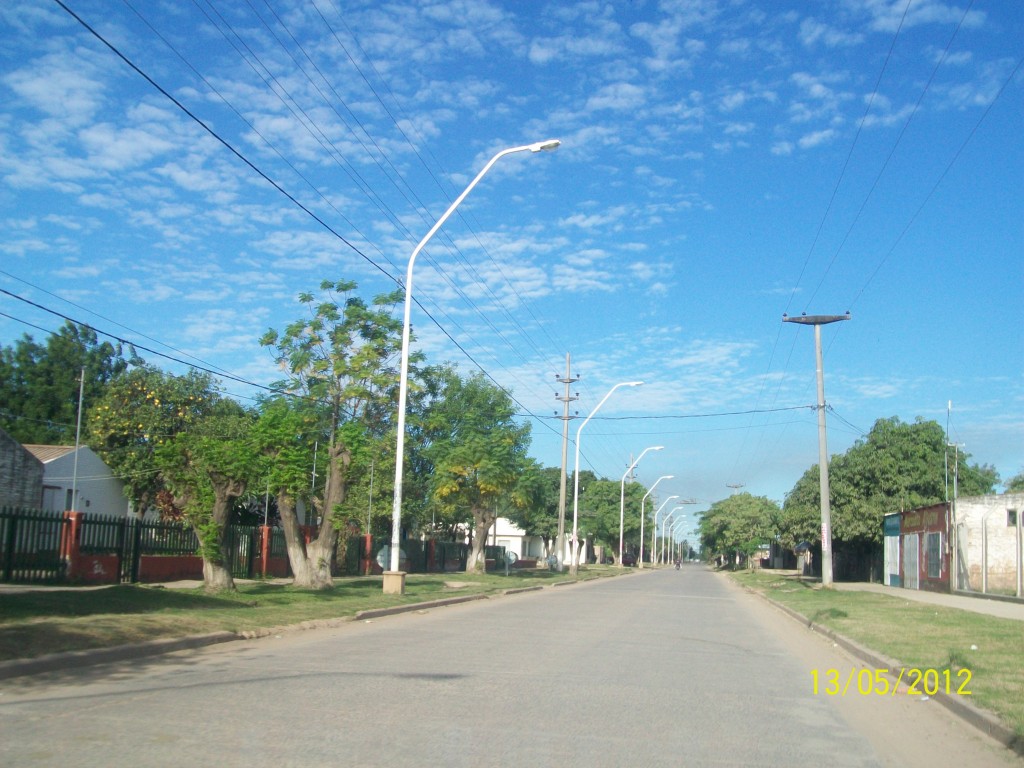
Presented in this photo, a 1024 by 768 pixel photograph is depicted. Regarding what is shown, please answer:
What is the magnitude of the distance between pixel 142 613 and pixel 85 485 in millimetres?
27792

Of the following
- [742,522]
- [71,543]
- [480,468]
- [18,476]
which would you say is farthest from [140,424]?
[742,522]

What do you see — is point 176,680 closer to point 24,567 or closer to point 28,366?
point 24,567

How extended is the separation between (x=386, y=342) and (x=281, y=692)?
18361mm

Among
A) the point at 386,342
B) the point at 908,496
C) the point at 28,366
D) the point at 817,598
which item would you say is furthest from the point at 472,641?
the point at 28,366

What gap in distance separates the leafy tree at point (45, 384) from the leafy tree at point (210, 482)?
43543 mm

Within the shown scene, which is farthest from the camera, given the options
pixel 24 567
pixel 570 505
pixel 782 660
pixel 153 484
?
pixel 570 505

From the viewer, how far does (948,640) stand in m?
15.8

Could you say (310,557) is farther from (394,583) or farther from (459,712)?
(459,712)

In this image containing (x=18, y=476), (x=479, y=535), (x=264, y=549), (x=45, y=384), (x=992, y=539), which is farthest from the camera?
(x=45, y=384)

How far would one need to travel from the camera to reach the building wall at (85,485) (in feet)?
123

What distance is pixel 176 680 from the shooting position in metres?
10.1

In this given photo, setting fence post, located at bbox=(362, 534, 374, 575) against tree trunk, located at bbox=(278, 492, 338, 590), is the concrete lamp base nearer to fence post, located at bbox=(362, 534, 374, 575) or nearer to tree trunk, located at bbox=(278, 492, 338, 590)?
tree trunk, located at bbox=(278, 492, 338, 590)

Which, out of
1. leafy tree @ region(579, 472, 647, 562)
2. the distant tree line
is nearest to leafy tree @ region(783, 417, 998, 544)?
the distant tree line
